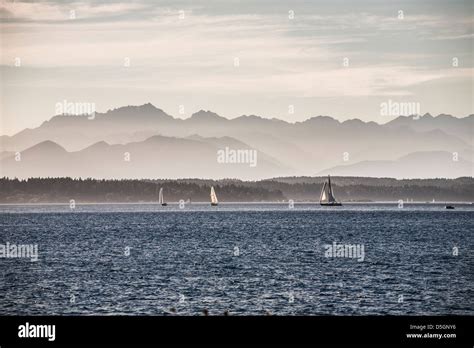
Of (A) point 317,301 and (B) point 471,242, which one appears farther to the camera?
(B) point 471,242
